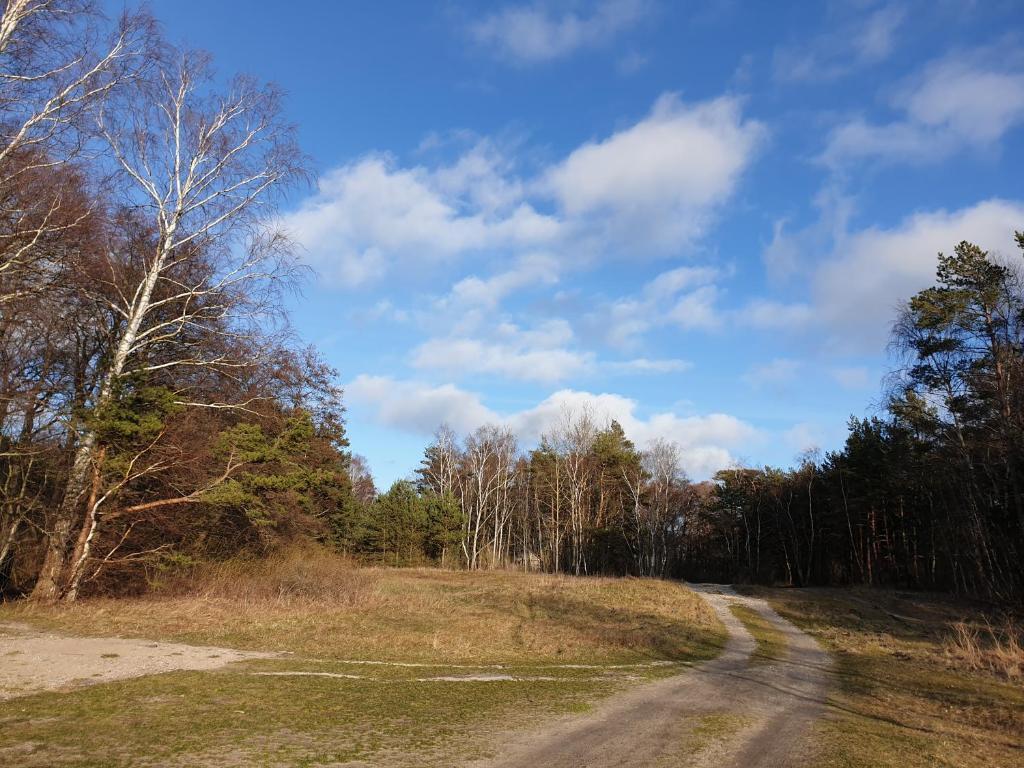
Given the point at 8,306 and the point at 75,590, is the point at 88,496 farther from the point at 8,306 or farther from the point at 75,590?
the point at 8,306

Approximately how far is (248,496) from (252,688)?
1106cm

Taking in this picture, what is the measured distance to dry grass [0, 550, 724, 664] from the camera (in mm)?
13938

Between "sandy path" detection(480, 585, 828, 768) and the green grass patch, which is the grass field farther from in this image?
"sandy path" detection(480, 585, 828, 768)

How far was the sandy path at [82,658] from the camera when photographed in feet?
28.2

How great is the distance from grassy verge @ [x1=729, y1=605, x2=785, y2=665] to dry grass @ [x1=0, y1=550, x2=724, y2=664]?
1183 mm

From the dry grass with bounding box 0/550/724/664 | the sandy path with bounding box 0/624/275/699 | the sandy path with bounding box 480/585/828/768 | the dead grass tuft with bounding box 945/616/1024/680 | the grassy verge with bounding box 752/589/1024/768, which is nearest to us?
the sandy path with bounding box 480/585/828/768

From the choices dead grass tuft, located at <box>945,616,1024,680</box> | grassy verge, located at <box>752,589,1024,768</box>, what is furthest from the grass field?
dead grass tuft, located at <box>945,616,1024,680</box>

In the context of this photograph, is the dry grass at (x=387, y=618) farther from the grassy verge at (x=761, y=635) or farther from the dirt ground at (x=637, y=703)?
the dirt ground at (x=637, y=703)

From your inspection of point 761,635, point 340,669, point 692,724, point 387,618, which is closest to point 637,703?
point 692,724

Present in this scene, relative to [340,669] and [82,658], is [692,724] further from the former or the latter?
[82,658]

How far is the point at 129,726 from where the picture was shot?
649 cm

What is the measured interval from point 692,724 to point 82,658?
30.8 feet

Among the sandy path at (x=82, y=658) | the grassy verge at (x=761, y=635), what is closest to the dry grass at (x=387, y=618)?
the sandy path at (x=82, y=658)

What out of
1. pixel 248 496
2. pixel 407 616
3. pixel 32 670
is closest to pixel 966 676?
pixel 407 616
